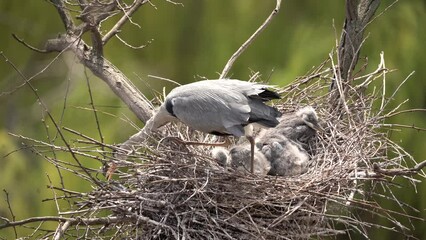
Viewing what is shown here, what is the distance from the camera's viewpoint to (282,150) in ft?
8.61

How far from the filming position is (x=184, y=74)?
3438 mm

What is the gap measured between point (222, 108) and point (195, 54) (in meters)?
1.06

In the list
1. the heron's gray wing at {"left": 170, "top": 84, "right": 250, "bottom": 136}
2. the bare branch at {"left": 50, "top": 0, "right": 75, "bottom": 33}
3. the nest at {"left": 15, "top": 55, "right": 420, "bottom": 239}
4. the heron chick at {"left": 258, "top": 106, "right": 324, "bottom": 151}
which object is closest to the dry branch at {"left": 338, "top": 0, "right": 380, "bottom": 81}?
the heron chick at {"left": 258, "top": 106, "right": 324, "bottom": 151}

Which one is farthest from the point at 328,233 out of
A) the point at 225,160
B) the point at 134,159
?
the point at 134,159

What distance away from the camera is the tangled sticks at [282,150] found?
255 cm

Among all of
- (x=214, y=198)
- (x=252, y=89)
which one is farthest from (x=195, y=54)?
(x=214, y=198)

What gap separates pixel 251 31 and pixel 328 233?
3.87 feet

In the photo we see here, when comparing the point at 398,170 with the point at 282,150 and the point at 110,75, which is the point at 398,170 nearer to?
the point at 282,150

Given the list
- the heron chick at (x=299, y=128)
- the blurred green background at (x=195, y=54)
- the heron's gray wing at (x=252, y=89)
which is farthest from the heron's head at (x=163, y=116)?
the blurred green background at (x=195, y=54)

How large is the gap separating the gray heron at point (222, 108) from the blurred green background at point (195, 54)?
2.83 ft

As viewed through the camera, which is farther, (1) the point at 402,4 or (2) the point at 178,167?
(1) the point at 402,4

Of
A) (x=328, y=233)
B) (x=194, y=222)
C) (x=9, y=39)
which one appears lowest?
(x=328, y=233)

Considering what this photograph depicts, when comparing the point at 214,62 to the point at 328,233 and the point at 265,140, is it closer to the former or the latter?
the point at 265,140

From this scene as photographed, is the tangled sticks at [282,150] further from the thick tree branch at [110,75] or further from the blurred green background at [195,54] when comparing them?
the blurred green background at [195,54]
